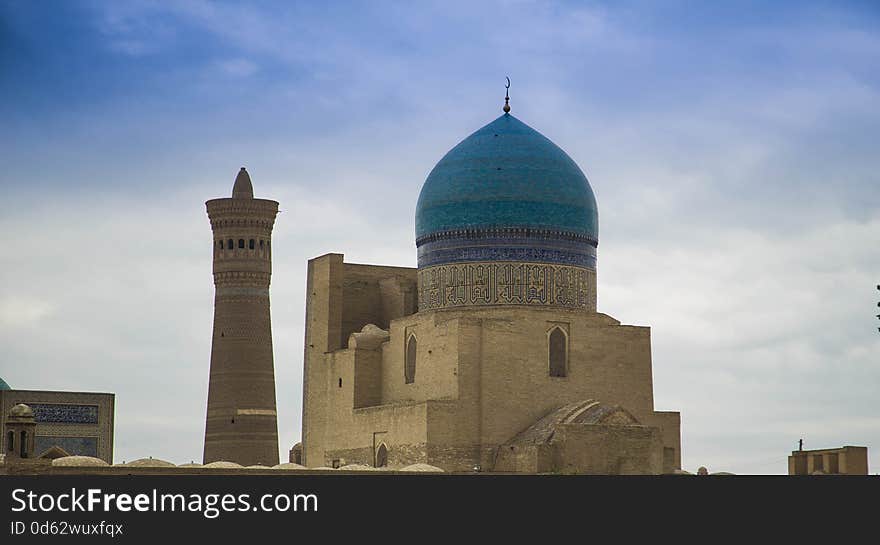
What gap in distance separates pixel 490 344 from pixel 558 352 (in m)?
1.49

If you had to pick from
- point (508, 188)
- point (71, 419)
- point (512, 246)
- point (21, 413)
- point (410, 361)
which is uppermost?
point (508, 188)

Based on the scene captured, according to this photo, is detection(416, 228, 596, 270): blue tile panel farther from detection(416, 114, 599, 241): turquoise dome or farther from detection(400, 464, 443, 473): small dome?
detection(400, 464, 443, 473): small dome

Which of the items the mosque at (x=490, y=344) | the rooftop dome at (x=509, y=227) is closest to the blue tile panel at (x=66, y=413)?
the mosque at (x=490, y=344)

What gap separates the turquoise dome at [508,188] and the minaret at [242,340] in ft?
24.8

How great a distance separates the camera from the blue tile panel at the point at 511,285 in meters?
27.1

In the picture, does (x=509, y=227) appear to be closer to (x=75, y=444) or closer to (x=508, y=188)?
(x=508, y=188)

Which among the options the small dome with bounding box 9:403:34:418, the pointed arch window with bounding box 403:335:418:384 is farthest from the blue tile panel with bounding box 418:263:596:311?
the small dome with bounding box 9:403:34:418

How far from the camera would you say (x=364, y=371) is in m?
27.9

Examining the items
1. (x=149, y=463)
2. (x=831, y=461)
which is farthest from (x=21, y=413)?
(x=831, y=461)

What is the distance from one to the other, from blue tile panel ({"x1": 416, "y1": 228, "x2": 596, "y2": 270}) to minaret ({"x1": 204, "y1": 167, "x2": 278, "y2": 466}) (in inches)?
322

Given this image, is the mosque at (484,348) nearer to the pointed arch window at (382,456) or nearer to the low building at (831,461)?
the pointed arch window at (382,456)

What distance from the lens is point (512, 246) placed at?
27281 mm
